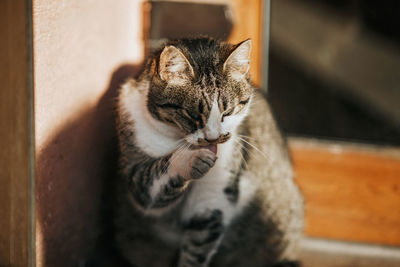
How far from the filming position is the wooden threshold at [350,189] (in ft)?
6.84

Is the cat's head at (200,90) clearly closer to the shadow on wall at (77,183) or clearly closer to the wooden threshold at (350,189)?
the shadow on wall at (77,183)

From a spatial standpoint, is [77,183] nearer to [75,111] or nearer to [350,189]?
[75,111]

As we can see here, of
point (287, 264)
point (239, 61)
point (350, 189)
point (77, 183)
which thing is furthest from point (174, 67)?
point (350, 189)

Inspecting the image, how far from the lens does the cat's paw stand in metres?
1.33

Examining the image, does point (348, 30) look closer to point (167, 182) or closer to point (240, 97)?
point (240, 97)

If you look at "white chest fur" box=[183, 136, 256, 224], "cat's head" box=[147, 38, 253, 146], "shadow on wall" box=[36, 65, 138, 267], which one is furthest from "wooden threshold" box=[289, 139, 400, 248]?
"shadow on wall" box=[36, 65, 138, 267]

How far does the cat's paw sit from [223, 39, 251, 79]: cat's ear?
0.94 ft

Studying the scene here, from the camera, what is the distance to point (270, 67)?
2.29m

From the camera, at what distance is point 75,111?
5.48 feet

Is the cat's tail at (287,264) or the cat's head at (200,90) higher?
the cat's head at (200,90)

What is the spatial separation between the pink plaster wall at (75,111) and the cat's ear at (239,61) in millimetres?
595

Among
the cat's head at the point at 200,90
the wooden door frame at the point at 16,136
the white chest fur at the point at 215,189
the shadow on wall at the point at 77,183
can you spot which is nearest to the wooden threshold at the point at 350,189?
the white chest fur at the point at 215,189

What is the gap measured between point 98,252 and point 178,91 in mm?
972

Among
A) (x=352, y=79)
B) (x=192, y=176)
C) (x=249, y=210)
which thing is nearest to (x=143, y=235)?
(x=249, y=210)
